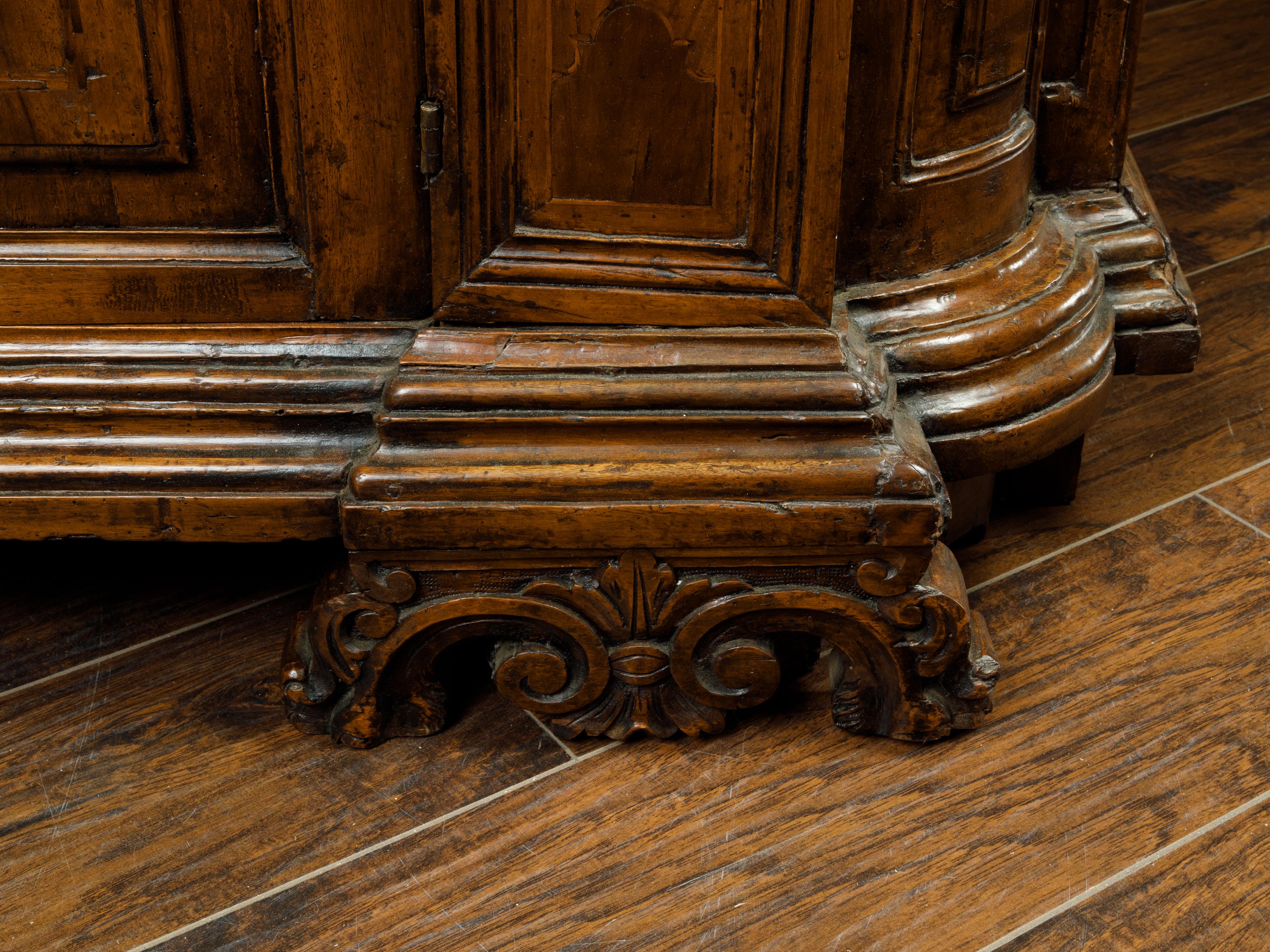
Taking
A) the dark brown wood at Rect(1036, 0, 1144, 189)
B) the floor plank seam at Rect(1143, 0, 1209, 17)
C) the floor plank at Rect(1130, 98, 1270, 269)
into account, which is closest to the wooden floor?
the dark brown wood at Rect(1036, 0, 1144, 189)

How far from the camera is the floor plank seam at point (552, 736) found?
45.3 inches

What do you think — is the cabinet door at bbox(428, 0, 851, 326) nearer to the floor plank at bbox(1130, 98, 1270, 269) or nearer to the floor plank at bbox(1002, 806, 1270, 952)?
the floor plank at bbox(1002, 806, 1270, 952)

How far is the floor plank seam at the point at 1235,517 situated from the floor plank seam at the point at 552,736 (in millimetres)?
688

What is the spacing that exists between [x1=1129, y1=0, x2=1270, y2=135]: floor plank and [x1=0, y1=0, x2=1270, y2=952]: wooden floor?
38.6 inches

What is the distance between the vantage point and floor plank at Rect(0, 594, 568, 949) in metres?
1.02

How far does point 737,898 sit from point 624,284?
0.45 meters

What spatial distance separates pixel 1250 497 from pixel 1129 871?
1.75ft

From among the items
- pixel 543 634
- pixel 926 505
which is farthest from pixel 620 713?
pixel 926 505

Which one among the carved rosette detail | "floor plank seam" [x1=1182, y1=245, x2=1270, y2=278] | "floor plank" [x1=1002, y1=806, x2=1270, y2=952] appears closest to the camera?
"floor plank" [x1=1002, y1=806, x2=1270, y2=952]

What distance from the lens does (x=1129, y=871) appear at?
1027 mm

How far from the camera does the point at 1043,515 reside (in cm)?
142

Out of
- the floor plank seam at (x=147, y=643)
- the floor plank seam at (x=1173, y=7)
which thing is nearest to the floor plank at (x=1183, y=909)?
the floor plank seam at (x=147, y=643)

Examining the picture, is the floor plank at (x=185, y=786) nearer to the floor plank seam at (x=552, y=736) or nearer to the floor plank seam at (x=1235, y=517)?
the floor plank seam at (x=552, y=736)

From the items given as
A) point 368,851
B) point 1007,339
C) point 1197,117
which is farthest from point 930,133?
point 1197,117
